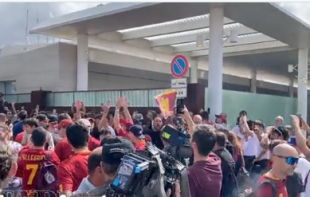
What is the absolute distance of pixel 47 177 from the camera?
432 cm

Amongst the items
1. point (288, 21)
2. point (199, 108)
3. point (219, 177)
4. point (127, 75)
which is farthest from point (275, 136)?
point (127, 75)

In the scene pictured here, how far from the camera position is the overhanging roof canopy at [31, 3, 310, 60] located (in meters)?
14.6

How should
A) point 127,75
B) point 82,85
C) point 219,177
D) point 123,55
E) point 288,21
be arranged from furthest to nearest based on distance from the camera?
point 127,75 < point 123,55 < point 82,85 < point 288,21 < point 219,177

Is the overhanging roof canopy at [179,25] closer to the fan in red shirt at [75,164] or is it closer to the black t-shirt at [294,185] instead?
the fan in red shirt at [75,164]

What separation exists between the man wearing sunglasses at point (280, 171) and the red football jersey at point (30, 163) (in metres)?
2.22

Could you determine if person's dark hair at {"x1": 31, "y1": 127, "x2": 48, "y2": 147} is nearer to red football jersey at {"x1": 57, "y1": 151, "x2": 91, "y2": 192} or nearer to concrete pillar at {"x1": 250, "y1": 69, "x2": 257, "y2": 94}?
red football jersey at {"x1": 57, "y1": 151, "x2": 91, "y2": 192}

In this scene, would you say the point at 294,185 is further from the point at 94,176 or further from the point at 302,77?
the point at 302,77

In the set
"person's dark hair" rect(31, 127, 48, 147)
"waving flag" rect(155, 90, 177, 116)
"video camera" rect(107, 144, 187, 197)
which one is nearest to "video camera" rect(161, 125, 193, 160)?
"video camera" rect(107, 144, 187, 197)

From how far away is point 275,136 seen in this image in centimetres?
639

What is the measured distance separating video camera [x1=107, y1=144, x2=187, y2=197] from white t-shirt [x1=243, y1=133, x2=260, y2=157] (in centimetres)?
652

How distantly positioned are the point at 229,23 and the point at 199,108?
451cm

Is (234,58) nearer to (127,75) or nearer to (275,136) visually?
(127,75)

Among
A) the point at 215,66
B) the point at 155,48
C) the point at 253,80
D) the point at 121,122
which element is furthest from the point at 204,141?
the point at 253,80

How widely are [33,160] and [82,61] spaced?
15.7 m
